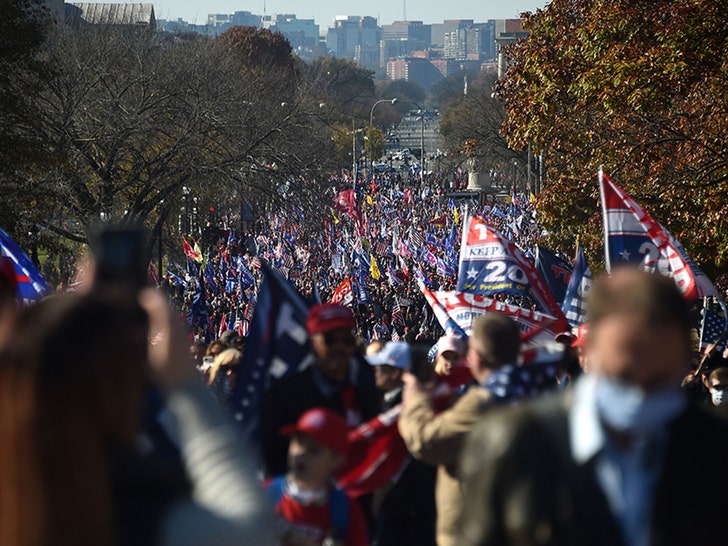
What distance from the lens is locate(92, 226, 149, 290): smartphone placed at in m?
2.16

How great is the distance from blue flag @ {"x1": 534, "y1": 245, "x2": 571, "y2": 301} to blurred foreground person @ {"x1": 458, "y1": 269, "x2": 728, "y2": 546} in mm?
10729

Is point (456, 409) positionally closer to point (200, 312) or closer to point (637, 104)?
point (637, 104)

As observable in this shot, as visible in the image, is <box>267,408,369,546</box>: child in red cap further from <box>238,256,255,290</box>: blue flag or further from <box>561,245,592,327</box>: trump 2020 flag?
<box>238,256,255,290</box>: blue flag

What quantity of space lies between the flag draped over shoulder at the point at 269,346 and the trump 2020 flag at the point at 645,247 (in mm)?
3562

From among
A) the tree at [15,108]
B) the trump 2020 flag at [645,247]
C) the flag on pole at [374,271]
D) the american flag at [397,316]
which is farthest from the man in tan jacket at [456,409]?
the flag on pole at [374,271]

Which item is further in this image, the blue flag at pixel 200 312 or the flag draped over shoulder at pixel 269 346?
the blue flag at pixel 200 312

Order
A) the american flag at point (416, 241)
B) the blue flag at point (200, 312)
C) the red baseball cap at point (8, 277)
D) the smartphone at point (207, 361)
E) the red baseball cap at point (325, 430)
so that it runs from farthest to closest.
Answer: the american flag at point (416, 241) < the blue flag at point (200, 312) < the smartphone at point (207, 361) < the red baseball cap at point (325, 430) < the red baseball cap at point (8, 277)

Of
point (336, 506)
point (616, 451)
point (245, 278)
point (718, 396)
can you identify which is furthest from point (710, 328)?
point (245, 278)

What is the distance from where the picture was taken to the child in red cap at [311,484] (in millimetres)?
3824

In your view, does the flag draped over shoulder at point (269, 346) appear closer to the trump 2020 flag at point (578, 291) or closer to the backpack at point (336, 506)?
the backpack at point (336, 506)

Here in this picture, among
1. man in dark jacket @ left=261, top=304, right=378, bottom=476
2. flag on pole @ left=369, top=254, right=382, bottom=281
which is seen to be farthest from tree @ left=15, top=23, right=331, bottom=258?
man in dark jacket @ left=261, top=304, right=378, bottom=476

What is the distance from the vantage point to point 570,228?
25.2 metres

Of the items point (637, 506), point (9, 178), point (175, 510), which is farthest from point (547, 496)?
point (9, 178)

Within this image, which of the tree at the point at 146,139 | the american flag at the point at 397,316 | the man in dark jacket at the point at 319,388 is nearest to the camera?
the man in dark jacket at the point at 319,388
